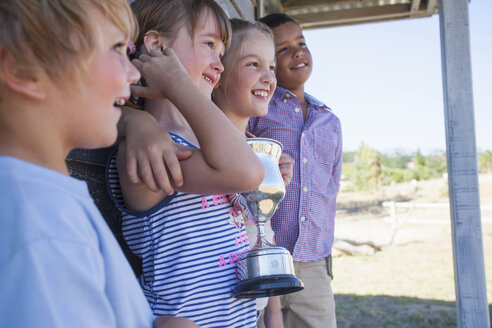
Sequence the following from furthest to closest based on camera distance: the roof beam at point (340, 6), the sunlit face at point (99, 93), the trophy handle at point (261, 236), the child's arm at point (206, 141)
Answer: the roof beam at point (340, 6)
the trophy handle at point (261, 236)
the child's arm at point (206, 141)
the sunlit face at point (99, 93)

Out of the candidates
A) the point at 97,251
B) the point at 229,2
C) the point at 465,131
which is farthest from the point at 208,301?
the point at 465,131

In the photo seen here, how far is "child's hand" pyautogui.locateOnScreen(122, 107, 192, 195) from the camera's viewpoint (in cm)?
101

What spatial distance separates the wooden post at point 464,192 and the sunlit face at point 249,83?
1.83 meters

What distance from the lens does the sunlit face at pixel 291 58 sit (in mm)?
2695

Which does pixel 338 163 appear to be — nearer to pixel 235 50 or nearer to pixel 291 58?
pixel 291 58

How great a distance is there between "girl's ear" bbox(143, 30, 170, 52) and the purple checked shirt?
3.80 ft

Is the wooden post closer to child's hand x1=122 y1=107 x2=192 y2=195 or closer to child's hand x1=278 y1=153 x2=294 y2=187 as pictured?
child's hand x1=278 y1=153 x2=294 y2=187

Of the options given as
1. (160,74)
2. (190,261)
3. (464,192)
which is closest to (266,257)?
(190,261)

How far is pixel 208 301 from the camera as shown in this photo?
44.7 inches

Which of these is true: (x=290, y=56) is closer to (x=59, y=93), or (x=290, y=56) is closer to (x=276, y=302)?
(x=276, y=302)

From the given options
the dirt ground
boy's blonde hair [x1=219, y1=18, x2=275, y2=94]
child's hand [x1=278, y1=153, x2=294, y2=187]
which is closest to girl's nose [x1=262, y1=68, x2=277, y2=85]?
boy's blonde hair [x1=219, y1=18, x2=275, y2=94]

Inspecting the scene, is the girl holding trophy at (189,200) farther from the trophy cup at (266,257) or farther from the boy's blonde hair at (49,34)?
the boy's blonde hair at (49,34)

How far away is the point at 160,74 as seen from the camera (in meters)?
1.08

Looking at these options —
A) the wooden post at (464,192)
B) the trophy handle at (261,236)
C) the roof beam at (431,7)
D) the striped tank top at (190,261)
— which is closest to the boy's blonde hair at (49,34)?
the striped tank top at (190,261)
